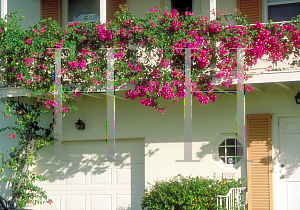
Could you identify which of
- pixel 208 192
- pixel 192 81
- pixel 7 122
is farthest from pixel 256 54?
pixel 7 122

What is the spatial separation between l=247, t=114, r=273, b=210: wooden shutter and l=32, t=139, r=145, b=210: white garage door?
2544 mm

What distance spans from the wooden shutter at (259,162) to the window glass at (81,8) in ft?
16.3

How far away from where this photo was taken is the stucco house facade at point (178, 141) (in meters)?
9.20

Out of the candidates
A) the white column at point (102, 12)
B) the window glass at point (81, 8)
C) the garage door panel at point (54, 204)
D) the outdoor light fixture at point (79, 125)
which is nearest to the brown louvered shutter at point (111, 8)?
the window glass at point (81, 8)

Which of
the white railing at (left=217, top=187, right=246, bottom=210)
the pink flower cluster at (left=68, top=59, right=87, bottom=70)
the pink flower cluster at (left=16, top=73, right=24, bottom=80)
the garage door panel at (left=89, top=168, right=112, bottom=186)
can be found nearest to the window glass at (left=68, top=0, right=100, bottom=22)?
the pink flower cluster at (left=68, top=59, right=87, bottom=70)

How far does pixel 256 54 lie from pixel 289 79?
0.80m

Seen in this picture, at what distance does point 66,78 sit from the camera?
9.28m

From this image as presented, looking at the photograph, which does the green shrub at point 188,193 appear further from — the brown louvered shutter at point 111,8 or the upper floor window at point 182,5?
the brown louvered shutter at point 111,8

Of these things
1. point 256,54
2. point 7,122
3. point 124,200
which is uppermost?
point 256,54

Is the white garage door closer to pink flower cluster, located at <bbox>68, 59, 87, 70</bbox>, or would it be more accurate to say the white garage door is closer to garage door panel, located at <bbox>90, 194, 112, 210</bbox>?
garage door panel, located at <bbox>90, 194, 112, 210</bbox>

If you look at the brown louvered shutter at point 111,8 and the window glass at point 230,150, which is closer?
the window glass at point 230,150

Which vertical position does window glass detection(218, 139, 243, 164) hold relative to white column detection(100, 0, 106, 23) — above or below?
below

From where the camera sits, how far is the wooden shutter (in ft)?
29.8

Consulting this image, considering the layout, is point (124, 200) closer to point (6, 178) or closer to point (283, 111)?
point (6, 178)
